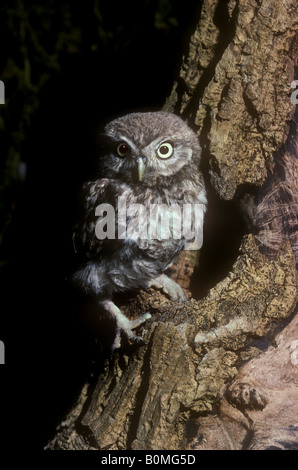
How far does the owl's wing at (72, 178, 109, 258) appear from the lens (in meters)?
2.15

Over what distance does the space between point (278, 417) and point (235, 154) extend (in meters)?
1.18

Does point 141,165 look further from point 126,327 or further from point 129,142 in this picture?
point 126,327

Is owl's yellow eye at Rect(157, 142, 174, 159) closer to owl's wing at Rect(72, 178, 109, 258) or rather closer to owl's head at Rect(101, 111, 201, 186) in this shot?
owl's head at Rect(101, 111, 201, 186)

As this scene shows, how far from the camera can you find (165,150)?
7.02 ft

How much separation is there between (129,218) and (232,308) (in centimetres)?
68

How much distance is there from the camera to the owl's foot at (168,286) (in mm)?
2277

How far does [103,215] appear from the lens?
84.4 inches

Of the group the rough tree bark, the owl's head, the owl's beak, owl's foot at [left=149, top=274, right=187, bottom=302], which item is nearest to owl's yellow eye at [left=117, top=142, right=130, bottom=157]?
the owl's head

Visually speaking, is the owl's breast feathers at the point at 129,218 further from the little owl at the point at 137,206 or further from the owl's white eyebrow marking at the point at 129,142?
the owl's white eyebrow marking at the point at 129,142

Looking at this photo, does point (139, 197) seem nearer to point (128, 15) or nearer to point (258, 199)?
point (258, 199)

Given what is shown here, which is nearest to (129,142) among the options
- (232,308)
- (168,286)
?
(168,286)

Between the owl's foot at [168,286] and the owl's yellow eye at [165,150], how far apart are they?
682mm

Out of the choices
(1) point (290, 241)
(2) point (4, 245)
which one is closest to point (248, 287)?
(1) point (290, 241)
